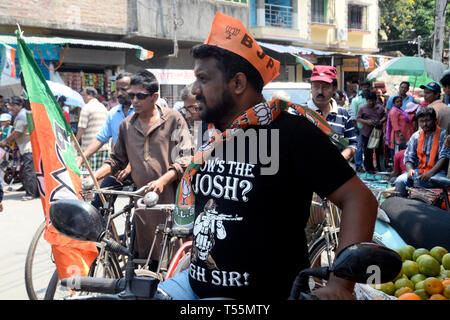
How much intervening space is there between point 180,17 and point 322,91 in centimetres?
1421

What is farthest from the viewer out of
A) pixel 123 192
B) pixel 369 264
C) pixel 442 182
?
pixel 442 182

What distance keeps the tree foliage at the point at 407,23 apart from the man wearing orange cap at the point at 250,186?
30740 millimetres

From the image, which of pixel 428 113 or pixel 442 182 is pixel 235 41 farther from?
pixel 428 113

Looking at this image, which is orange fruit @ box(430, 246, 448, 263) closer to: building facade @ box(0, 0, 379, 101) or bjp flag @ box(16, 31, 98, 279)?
bjp flag @ box(16, 31, 98, 279)

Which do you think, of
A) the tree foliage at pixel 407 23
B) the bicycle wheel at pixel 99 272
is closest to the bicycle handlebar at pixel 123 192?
the bicycle wheel at pixel 99 272

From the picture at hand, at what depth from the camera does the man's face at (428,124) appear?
614 cm

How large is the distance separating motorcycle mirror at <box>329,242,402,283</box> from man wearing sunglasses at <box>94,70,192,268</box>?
2.89 m

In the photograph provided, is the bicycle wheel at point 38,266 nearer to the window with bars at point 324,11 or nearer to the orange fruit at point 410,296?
the orange fruit at point 410,296

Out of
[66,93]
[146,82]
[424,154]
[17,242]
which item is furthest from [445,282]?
[66,93]

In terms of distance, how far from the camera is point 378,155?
40.2 ft

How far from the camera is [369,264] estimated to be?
47.5 inches
